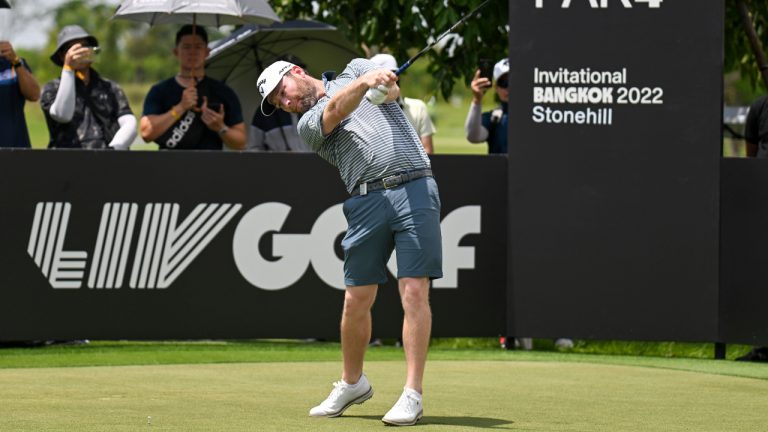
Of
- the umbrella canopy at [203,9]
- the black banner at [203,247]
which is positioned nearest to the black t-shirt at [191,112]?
the umbrella canopy at [203,9]

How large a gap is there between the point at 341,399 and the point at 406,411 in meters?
0.54

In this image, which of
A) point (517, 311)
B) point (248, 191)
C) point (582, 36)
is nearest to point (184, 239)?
point (248, 191)

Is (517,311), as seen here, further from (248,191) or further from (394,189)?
(394,189)

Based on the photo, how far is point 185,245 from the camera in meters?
10.6

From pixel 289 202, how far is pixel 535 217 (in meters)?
1.79

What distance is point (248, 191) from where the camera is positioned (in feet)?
35.1

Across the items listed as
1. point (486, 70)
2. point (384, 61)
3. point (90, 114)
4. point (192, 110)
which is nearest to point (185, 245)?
point (192, 110)

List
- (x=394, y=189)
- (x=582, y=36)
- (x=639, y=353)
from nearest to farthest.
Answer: (x=394, y=189)
(x=582, y=36)
(x=639, y=353)

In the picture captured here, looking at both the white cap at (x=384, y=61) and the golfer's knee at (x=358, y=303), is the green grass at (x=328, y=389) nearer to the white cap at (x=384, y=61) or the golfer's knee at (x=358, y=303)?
the golfer's knee at (x=358, y=303)

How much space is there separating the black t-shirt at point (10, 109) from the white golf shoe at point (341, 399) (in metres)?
4.79

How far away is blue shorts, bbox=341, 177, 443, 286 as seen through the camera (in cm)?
702

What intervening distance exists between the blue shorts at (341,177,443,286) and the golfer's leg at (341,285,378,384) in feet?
0.21

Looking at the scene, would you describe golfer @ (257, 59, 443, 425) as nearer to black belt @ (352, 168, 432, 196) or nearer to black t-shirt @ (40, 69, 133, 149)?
black belt @ (352, 168, 432, 196)

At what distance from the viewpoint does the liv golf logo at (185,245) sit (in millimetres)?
10516
